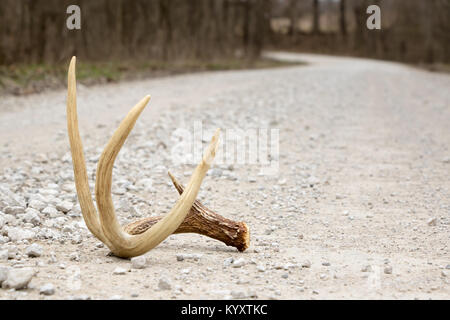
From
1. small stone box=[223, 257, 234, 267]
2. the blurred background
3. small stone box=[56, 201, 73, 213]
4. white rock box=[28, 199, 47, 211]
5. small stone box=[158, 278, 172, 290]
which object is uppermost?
the blurred background

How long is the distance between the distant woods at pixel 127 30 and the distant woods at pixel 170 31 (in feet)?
0.07

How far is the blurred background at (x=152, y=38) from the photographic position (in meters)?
12.6

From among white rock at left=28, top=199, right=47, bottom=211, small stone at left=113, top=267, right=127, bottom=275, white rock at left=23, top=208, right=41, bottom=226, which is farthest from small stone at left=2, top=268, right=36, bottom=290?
white rock at left=28, top=199, right=47, bottom=211

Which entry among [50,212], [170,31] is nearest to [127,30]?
[170,31]

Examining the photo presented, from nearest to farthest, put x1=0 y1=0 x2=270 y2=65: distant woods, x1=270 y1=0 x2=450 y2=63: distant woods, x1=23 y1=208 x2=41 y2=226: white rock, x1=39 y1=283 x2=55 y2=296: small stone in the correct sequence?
x1=39 y1=283 x2=55 y2=296: small stone
x1=23 y1=208 x2=41 y2=226: white rock
x1=0 y1=0 x2=270 y2=65: distant woods
x1=270 y1=0 x2=450 y2=63: distant woods

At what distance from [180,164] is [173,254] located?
282 centimetres

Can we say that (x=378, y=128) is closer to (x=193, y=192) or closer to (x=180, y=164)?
(x=180, y=164)

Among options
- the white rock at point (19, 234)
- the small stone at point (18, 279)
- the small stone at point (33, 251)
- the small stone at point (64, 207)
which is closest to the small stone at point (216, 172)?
the small stone at point (64, 207)

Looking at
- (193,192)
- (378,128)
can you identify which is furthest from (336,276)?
(378,128)

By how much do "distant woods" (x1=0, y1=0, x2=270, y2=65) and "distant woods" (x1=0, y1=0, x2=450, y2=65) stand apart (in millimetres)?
21

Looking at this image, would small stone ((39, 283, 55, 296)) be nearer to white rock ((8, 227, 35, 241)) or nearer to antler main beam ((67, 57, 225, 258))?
antler main beam ((67, 57, 225, 258))

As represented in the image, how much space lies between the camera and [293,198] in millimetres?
5156

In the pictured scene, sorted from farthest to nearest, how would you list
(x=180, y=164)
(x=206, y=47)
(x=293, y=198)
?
1. (x=206, y=47)
2. (x=180, y=164)
3. (x=293, y=198)

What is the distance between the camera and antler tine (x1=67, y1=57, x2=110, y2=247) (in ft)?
10.4
